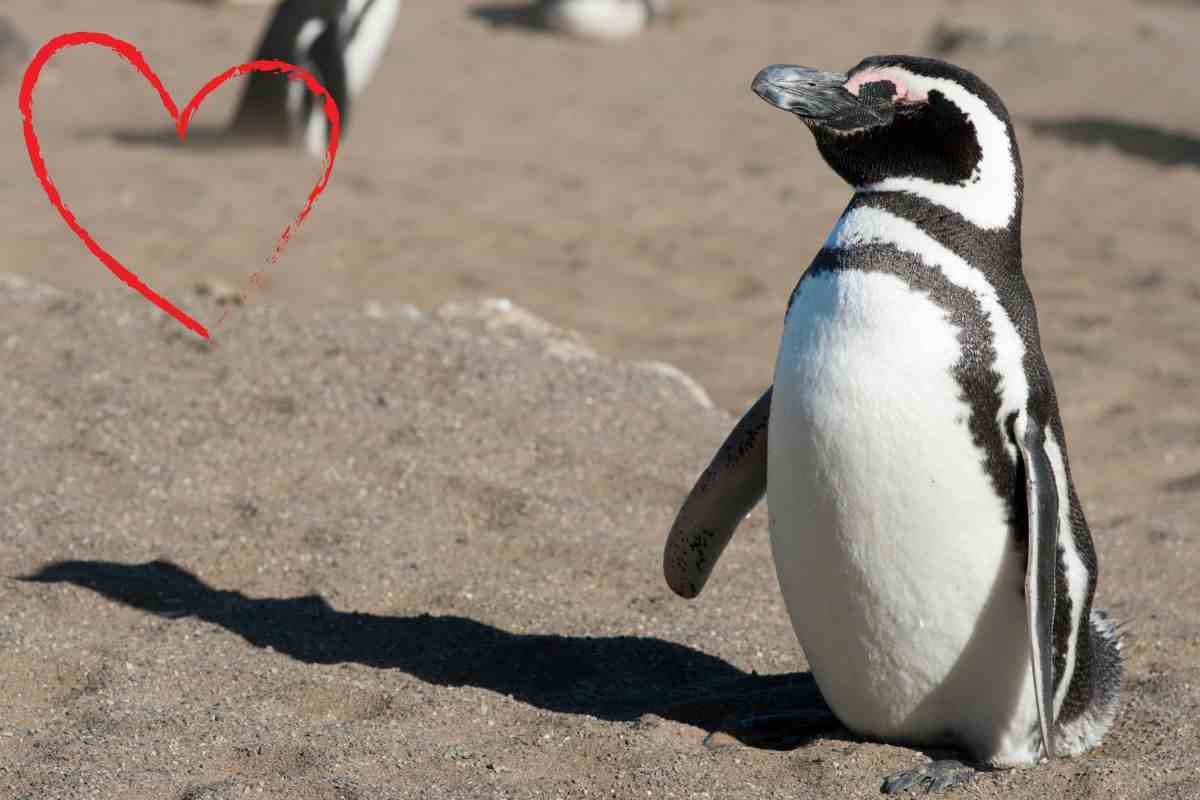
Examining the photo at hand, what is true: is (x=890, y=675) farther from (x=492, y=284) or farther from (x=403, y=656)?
(x=492, y=284)

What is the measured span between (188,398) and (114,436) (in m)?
0.32

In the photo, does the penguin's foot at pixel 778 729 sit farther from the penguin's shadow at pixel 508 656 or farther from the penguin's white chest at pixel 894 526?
the penguin's white chest at pixel 894 526

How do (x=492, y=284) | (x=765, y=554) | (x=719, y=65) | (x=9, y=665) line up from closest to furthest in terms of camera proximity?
(x=9, y=665) → (x=765, y=554) → (x=492, y=284) → (x=719, y=65)

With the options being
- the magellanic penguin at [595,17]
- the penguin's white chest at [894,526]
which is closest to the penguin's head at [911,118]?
the penguin's white chest at [894,526]

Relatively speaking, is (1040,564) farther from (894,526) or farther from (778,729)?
(778,729)

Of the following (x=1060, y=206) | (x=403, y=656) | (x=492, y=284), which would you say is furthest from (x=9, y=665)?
(x=1060, y=206)

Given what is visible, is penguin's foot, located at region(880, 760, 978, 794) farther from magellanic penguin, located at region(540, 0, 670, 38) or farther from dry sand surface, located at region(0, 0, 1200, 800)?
magellanic penguin, located at region(540, 0, 670, 38)

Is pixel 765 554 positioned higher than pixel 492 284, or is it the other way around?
pixel 765 554

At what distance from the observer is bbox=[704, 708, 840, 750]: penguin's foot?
3256 mm

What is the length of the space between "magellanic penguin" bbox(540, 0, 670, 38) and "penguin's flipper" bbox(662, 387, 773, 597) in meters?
10.2

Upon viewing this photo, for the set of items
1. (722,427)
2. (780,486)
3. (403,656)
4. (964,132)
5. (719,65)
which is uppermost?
(964,132)

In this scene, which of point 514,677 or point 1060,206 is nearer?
point 514,677

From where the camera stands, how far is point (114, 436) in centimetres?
473

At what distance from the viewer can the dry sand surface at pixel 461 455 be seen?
3176mm
